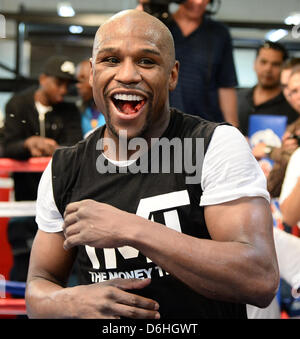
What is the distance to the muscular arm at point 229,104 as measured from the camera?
1.74m

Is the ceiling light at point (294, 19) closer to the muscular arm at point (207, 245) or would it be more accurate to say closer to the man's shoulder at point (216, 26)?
the man's shoulder at point (216, 26)

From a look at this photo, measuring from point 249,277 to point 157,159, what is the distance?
1.07 feet

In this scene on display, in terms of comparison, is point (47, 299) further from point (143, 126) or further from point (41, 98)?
point (41, 98)

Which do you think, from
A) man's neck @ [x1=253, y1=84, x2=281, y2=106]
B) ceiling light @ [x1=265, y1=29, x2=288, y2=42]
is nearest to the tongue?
man's neck @ [x1=253, y1=84, x2=281, y2=106]

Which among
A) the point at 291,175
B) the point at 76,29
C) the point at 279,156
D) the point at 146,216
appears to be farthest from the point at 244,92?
the point at 76,29

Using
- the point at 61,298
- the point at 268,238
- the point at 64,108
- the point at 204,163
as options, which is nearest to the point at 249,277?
the point at 268,238

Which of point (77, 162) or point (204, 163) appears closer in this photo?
point (204, 163)

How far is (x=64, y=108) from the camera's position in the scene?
80.7 inches

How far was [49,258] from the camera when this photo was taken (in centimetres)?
122
